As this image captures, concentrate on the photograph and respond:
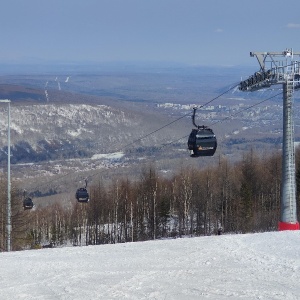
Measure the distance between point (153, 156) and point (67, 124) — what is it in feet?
77.6

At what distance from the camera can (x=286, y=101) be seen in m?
14.9

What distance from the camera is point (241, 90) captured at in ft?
54.2

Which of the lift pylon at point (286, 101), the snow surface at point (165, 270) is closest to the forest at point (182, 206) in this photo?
the lift pylon at point (286, 101)

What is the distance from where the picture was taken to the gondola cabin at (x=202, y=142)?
1373 centimetres

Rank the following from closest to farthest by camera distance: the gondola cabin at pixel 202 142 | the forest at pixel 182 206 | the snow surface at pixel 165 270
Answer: the snow surface at pixel 165 270 → the gondola cabin at pixel 202 142 → the forest at pixel 182 206

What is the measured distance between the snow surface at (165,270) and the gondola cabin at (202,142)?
274cm

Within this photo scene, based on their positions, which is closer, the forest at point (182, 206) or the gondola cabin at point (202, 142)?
the gondola cabin at point (202, 142)

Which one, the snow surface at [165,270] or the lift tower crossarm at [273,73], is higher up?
the lift tower crossarm at [273,73]

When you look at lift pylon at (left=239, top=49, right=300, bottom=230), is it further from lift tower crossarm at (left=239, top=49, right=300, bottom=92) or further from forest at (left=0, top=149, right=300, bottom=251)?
forest at (left=0, top=149, right=300, bottom=251)

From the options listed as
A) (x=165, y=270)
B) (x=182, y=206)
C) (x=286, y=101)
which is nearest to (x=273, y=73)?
(x=286, y=101)

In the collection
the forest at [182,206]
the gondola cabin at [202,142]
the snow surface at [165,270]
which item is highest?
the gondola cabin at [202,142]

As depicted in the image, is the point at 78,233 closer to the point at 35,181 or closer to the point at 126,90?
the point at 35,181

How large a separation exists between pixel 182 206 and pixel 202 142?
23.2 metres

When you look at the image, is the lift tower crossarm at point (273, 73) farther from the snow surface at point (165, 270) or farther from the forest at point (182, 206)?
the forest at point (182, 206)
